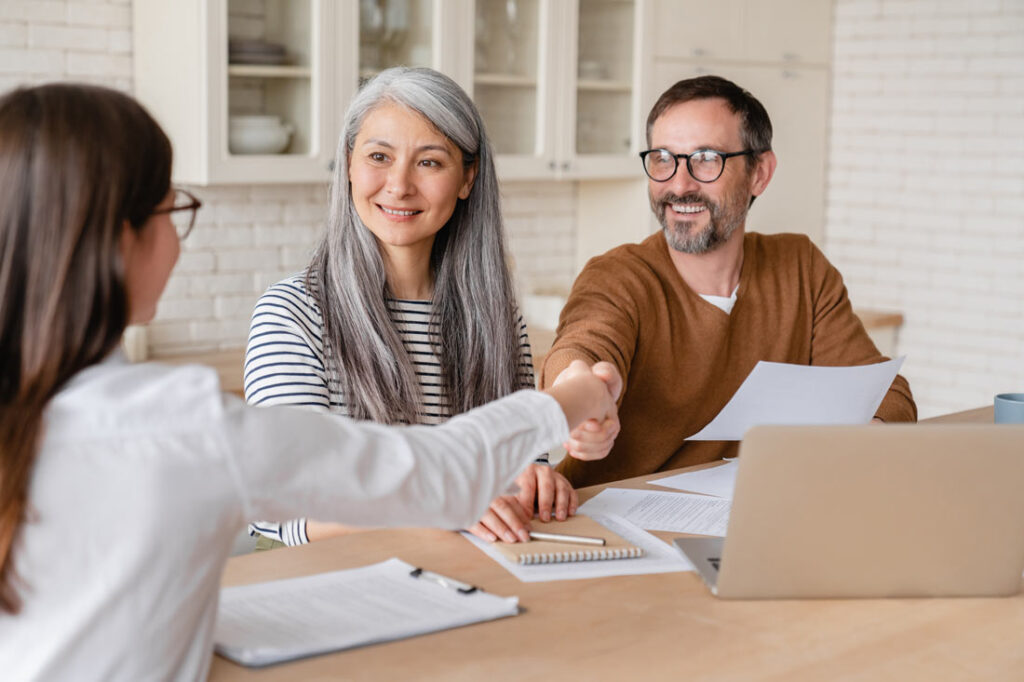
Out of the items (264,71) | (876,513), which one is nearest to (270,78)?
(264,71)

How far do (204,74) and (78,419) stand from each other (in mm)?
2592

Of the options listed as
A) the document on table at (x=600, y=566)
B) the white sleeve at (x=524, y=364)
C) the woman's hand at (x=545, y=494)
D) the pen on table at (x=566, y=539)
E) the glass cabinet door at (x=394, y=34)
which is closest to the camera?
the document on table at (x=600, y=566)

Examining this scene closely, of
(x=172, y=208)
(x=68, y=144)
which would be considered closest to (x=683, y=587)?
(x=172, y=208)

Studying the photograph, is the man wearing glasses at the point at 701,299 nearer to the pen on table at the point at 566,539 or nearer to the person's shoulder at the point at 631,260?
the person's shoulder at the point at 631,260

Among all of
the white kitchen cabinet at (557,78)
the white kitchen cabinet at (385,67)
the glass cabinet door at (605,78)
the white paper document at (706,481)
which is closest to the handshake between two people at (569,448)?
the white paper document at (706,481)

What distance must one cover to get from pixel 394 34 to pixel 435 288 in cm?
178

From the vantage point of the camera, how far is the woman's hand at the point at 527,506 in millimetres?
1692

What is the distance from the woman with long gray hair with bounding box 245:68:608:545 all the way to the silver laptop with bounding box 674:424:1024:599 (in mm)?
547

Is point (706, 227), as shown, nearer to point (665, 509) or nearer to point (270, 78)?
point (665, 509)

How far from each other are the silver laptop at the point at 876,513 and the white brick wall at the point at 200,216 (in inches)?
97.2

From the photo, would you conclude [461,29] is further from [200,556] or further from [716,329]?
[200,556]

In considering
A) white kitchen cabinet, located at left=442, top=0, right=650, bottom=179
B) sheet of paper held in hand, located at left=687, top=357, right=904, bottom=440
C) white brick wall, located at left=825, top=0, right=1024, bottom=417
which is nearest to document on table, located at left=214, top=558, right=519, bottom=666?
sheet of paper held in hand, located at left=687, top=357, right=904, bottom=440

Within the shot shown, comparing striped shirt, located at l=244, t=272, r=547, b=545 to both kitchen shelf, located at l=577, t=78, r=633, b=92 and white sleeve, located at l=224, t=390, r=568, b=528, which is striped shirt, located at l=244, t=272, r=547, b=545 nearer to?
white sleeve, located at l=224, t=390, r=568, b=528

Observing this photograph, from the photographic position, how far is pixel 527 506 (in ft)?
5.96
